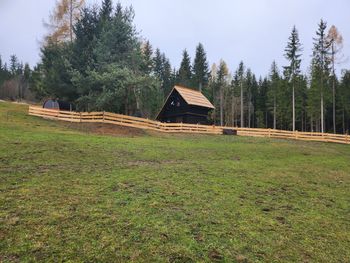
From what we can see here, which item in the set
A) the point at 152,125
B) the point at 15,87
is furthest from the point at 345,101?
the point at 15,87

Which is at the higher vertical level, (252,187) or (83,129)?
(83,129)

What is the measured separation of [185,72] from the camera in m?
65.1

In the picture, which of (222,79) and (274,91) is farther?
(222,79)

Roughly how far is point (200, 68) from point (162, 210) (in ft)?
190

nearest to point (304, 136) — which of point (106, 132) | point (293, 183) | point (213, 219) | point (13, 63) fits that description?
point (106, 132)

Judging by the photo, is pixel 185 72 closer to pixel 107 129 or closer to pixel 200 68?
pixel 200 68

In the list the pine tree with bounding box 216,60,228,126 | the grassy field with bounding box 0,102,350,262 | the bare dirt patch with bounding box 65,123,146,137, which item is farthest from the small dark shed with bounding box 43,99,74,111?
the pine tree with bounding box 216,60,228,126

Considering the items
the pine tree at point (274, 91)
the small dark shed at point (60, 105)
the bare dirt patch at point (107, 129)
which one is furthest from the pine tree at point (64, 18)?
the pine tree at point (274, 91)

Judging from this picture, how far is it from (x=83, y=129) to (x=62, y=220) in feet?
65.7

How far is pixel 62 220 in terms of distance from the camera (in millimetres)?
6406

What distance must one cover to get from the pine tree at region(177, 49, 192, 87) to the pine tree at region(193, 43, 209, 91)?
2161 mm

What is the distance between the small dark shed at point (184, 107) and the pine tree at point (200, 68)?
23.7 m

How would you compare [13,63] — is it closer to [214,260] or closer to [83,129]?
[83,129]

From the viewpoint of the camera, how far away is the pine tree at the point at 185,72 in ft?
211
